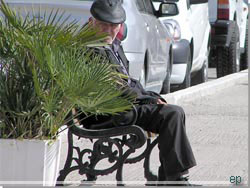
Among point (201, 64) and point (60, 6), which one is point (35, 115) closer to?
point (60, 6)

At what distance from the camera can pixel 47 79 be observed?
473cm

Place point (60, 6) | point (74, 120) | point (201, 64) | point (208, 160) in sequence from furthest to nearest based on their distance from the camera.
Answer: point (201, 64), point (60, 6), point (208, 160), point (74, 120)

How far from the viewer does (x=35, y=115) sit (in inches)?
190

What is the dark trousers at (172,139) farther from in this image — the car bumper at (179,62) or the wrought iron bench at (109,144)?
the car bumper at (179,62)

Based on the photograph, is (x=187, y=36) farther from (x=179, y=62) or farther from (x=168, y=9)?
(x=168, y=9)

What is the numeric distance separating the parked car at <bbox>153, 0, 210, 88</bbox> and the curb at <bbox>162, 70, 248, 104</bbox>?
0.36 m

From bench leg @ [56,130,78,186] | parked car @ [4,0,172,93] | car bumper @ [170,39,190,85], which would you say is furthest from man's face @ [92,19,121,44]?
car bumper @ [170,39,190,85]

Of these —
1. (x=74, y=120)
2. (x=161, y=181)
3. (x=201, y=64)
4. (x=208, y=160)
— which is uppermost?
(x=74, y=120)

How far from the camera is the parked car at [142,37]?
8820mm

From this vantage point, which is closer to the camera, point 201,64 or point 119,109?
point 119,109

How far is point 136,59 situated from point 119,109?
4.79 m

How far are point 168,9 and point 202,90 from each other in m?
1.47

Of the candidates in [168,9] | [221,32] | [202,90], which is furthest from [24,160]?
[221,32]

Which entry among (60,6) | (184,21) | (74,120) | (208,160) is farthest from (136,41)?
(74,120)
